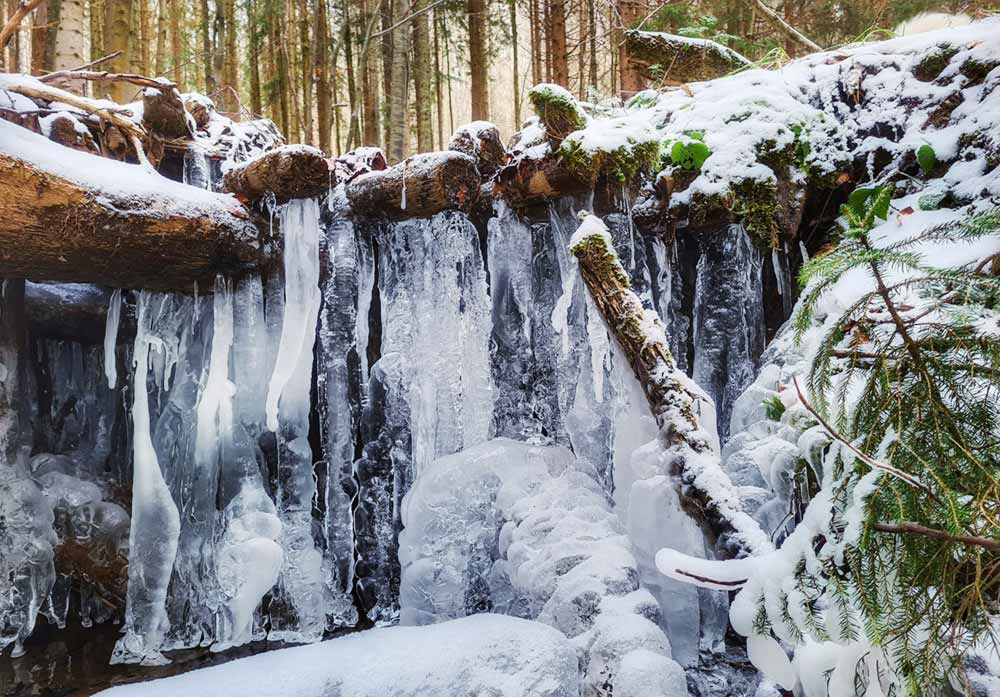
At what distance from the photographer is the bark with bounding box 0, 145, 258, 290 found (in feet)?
9.62

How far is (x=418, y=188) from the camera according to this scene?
12.7 ft

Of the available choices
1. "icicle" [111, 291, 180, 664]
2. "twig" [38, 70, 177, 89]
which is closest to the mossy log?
"twig" [38, 70, 177, 89]

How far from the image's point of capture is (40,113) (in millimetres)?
4012

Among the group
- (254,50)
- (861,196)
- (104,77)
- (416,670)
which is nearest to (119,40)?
(104,77)

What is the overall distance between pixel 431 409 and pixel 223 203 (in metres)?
1.89

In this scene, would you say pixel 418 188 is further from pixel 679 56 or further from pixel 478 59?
pixel 478 59

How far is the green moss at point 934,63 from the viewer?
3549 mm

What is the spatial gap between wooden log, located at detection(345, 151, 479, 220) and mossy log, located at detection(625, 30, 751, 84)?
7.32 ft

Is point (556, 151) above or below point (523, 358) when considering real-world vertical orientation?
above

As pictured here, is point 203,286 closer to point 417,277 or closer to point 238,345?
point 238,345

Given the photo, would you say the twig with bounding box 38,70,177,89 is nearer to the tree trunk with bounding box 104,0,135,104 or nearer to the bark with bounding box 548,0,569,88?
the tree trunk with bounding box 104,0,135,104

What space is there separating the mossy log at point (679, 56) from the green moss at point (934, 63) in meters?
1.54

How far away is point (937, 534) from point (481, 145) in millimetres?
3388

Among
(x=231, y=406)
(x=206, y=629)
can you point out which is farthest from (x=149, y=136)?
(x=206, y=629)
